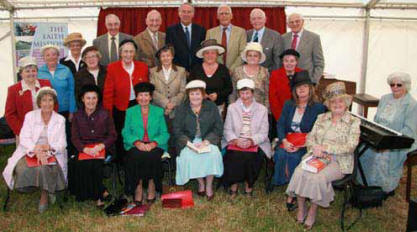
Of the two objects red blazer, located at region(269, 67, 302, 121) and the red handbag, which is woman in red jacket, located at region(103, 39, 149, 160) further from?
red blazer, located at region(269, 67, 302, 121)

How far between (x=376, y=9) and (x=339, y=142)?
12.1 ft

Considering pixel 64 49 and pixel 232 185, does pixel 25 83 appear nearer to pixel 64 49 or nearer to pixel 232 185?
pixel 64 49

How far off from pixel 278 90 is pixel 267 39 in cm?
87

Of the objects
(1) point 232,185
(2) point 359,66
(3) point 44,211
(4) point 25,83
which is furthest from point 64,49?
(2) point 359,66

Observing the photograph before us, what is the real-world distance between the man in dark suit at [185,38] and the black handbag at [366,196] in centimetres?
273

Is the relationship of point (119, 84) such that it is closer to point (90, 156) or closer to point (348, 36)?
point (90, 156)

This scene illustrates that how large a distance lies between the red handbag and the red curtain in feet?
11.4

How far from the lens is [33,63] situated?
461 centimetres

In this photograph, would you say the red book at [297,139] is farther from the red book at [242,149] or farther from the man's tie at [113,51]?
the man's tie at [113,51]

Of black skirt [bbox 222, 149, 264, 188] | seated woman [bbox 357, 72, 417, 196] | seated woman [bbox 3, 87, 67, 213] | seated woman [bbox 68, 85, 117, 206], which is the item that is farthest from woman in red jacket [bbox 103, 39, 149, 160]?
seated woman [bbox 357, 72, 417, 196]

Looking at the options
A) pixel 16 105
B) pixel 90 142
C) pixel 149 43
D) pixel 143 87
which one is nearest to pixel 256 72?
pixel 143 87

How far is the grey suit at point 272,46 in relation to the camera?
546 centimetres

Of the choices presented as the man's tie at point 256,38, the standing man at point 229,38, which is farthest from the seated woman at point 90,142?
the man's tie at point 256,38

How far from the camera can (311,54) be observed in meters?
5.45
